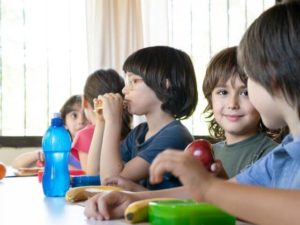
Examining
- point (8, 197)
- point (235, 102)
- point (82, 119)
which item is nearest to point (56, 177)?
point (8, 197)

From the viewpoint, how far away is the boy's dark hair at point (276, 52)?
996mm

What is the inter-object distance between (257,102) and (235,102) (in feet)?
2.12

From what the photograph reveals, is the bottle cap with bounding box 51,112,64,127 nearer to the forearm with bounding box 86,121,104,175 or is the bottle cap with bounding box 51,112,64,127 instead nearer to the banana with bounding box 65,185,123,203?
the banana with bounding box 65,185,123,203

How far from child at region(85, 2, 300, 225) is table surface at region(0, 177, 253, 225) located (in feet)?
0.16

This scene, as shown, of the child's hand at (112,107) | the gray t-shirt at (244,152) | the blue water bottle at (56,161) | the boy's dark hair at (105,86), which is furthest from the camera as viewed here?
the boy's dark hair at (105,86)

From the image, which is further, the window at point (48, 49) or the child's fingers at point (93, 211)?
the window at point (48, 49)

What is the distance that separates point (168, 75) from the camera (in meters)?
1.87

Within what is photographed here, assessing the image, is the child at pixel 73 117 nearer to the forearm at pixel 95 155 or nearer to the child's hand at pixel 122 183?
the forearm at pixel 95 155

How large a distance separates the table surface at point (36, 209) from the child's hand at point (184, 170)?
153 millimetres

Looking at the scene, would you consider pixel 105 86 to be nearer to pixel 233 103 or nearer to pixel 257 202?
pixel 233 103

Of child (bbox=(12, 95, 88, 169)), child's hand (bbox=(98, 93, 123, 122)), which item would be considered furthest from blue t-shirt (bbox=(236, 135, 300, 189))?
child (bbox=(12, 95, 88, 169))

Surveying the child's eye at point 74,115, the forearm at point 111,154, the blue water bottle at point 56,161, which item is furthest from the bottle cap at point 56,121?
the child's eye at point 74,115

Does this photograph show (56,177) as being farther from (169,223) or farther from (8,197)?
(169,223)

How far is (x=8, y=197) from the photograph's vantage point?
142cm
